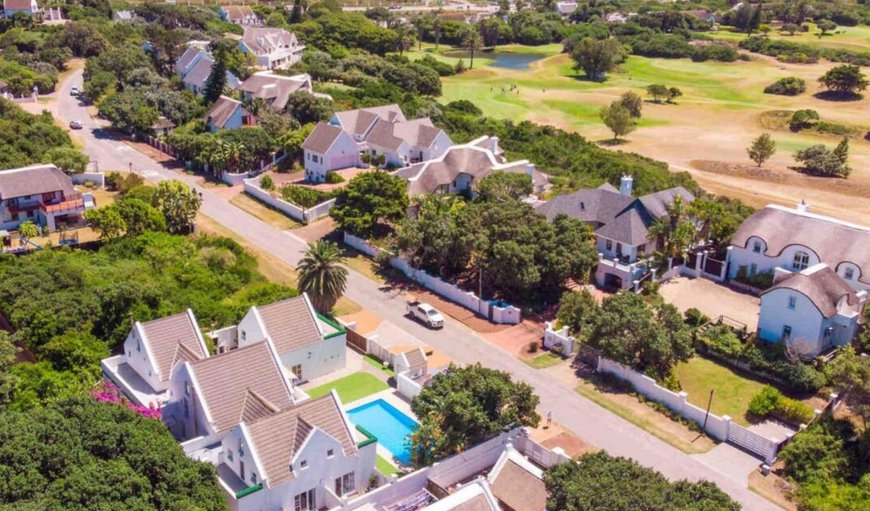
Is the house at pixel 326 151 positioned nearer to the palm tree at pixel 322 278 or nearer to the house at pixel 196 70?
the house at pixel 196 70

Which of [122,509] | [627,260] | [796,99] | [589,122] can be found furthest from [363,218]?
[796,99]

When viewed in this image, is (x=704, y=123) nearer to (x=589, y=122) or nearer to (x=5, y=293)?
(x=589, y=122)

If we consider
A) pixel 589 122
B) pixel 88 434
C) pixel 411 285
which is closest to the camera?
pixel 88 434

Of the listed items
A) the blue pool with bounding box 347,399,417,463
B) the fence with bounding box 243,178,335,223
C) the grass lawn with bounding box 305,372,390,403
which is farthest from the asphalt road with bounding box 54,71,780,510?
the blue pool with bounding box 347,399,417,463

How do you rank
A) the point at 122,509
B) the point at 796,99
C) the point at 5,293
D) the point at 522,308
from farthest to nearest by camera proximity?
the point at 796,99
the point at 522,308
the point at 5,293
the point at 122,509

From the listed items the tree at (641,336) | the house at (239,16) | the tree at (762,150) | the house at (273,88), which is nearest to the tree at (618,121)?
the tree at (762,150)

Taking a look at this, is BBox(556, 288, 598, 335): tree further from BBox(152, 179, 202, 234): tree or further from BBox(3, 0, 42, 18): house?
BBox(3, 0, 42, 18): house

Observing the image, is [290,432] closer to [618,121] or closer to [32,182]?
[32,182]
